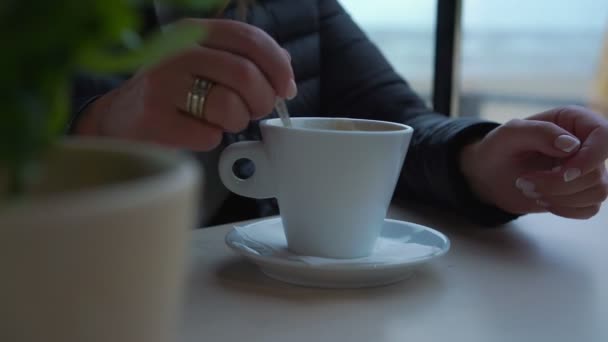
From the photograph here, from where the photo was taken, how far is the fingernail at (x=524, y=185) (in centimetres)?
66

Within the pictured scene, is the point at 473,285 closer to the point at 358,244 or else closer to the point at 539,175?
the point at 358,244

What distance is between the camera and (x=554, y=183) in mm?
646

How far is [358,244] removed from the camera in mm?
515

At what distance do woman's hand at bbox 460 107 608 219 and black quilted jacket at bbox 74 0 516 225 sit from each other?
0.02 meters

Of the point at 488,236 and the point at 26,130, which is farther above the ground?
the point at 26,130

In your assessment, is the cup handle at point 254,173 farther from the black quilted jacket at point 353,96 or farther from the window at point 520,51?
the window at point 520,51

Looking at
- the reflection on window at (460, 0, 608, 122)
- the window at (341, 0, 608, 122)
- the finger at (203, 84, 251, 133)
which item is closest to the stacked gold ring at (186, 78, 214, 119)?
the finger at (203, 84, 251, 133)

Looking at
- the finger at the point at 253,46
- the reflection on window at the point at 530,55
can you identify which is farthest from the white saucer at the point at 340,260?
the reflection on window at the point at 530,55

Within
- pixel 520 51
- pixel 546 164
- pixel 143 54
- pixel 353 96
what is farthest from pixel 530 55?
pixel 143 54

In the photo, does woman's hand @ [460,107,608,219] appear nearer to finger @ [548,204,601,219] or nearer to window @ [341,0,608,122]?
finger @ [548,204,601,219]

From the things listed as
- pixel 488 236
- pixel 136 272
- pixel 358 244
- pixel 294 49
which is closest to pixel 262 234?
pixel 358 244

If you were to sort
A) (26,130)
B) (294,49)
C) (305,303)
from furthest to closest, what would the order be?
(294,49), (305,303), (26,130)

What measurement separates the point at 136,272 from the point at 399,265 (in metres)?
0.29

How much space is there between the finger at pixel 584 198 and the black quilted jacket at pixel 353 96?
0.05 m
